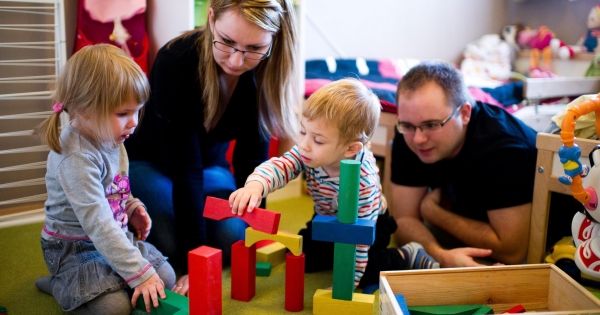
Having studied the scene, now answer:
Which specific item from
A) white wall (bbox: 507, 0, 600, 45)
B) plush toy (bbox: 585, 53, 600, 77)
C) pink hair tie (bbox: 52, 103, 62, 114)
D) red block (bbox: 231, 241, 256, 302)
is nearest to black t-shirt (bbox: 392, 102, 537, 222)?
red block (bbox: 231, 241, 256, 302)

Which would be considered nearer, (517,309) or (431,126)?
(517,309)

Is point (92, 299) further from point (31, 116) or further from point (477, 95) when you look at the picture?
point (477, 95)

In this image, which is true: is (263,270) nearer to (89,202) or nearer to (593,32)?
(89,202)

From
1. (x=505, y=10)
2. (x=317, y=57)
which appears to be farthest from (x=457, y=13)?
(x=317, y=57)

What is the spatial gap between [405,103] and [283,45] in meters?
0.38

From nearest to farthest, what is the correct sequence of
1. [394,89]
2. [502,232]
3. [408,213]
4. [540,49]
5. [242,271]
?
[242,271] → [502,232] → [408,213] → [394,89] → [540,49]

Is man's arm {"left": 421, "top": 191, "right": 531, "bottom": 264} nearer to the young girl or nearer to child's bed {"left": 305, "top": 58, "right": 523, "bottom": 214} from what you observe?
child's bed {"left": 305, "top": 58, "right": 523, "bottom": 214}

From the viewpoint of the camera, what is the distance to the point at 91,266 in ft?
3.97

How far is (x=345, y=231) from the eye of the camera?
1.15 meters

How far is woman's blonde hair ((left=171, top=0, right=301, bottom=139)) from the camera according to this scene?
128 cm

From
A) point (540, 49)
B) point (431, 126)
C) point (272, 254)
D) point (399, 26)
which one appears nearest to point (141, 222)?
point (272, 254)

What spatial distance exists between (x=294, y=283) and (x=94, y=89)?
616 mm

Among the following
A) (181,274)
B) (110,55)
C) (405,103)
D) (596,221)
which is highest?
(110,55)

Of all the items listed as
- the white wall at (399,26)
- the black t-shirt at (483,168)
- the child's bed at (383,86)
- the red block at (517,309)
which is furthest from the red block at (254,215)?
the white wall at (399,26)
